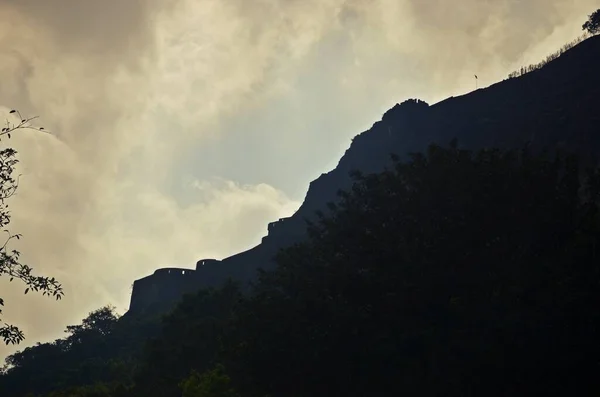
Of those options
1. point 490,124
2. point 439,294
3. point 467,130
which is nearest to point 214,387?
point 439,294

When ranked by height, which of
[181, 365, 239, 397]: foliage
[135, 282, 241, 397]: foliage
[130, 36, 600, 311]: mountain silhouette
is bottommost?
[181, 365, 239, 397]: foliage

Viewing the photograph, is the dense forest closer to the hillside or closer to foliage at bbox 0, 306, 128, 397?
the hillside

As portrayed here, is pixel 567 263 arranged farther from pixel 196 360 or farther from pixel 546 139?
pixel 546 139

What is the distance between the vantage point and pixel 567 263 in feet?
67.7

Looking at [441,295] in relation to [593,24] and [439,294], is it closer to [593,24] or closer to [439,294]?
[439,294]

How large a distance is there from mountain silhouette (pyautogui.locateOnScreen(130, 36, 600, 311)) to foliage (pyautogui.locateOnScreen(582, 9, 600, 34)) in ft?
35.7

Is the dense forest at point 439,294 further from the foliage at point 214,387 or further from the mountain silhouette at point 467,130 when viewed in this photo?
the mountain silhouette at point 467,130

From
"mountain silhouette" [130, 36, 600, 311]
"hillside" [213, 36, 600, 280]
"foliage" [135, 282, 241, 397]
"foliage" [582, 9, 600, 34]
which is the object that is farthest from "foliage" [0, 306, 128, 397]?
"foliage" [582, 9, 600, 34]

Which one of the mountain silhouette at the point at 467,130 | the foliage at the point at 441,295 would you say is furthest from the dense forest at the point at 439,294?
the mountain silhouette at the point at 467,130

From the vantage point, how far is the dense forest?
66.4 feet

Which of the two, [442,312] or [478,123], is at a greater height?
[478,123]

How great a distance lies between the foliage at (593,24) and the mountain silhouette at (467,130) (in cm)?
1087

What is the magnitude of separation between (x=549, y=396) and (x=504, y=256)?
466 cm

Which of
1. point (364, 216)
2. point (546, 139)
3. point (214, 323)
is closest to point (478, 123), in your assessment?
point (546, 139)
